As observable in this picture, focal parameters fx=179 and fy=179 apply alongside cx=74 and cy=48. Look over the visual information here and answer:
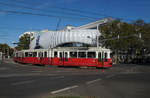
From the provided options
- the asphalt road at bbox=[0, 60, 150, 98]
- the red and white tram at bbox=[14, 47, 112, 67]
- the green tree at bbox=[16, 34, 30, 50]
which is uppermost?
the green tree at bbox=[16, 34, 30, 50]

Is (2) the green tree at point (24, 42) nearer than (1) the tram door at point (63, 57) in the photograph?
No

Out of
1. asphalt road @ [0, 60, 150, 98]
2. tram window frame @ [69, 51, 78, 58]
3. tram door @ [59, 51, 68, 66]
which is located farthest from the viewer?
tram door @ [59, 51, 68, 66]

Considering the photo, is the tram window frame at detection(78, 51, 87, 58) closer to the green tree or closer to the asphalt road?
the asphalt road

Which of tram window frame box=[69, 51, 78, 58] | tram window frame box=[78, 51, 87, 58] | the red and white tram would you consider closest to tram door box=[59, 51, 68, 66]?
the red and white tram

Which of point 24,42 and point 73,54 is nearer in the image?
point 73,54

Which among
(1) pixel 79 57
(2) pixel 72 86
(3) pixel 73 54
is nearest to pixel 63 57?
(3) pixel 73 54

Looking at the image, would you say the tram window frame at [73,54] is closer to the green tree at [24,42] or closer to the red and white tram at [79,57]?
the red and white tram at [79,57]

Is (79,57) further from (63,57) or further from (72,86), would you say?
(72,86)

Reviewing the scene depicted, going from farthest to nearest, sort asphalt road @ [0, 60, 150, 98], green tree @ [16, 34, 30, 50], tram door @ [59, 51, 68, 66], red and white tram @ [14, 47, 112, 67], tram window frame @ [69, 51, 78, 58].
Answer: green tree @ [16, 34, 30, 50]
tram door @ [59, 51, 68, 66]
tram window frame @ [69, 51, 78, 58]
red and white tram @ [14, 47, 112, 67]
asphalt road @ [0, 60, 150, 98]

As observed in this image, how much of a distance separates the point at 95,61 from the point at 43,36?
5446 centimetres

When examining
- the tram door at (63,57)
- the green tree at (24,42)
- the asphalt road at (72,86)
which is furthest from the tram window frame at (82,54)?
the green tree at (24,42)

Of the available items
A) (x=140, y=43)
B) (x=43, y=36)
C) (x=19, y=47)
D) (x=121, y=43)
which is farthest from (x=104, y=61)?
(x=19, y=47)

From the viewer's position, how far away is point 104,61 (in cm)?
2311

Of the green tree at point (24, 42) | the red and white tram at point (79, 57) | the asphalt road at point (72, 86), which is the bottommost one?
the asphalt road at point (72, 86)
